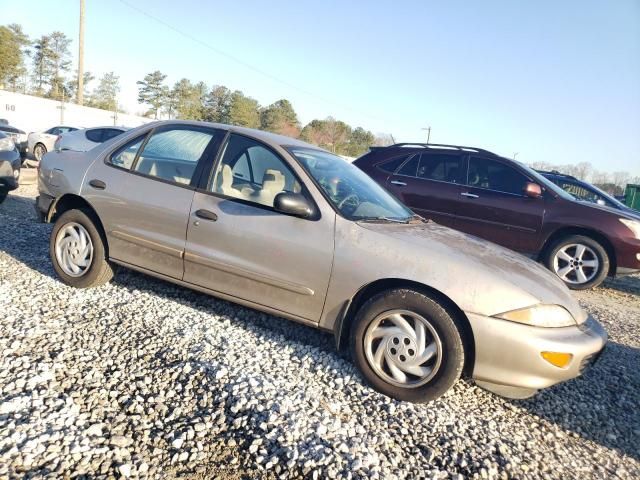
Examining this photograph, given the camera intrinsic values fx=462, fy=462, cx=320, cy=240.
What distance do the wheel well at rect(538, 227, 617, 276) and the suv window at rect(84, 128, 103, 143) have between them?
33.5ft

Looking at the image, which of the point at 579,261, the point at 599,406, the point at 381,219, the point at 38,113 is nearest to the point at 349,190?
the point at 381,219

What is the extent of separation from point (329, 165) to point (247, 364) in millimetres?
1700

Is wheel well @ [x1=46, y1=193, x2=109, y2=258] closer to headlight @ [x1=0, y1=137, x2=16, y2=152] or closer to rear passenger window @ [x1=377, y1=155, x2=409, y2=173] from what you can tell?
headlight @ [x1=0, y1=137, x2=16, y2=152]

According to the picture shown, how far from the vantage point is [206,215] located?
3.43 metres

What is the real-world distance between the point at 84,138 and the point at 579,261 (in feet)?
35.9

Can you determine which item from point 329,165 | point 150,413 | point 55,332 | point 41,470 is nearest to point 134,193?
point 55,332

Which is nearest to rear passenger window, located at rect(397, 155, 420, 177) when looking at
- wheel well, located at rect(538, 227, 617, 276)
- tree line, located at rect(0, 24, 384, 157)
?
wheel well, located at rect(538, 227, 617, 276)

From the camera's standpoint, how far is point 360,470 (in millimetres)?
2160

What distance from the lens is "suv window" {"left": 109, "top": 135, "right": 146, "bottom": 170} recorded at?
3.94 m

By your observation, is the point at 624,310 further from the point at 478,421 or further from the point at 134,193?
the point at 134,193

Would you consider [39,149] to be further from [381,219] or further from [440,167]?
[381,219]

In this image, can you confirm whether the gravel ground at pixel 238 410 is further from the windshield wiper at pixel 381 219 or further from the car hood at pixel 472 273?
the windshield wiper at pixel 381 219

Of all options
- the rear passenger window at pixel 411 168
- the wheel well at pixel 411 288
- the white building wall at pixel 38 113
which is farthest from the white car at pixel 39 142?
the wheel well at pixel 411 288

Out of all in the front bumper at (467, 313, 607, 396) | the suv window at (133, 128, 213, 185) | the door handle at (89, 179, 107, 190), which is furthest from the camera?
the door handle at (89, 179, 107, 190)
